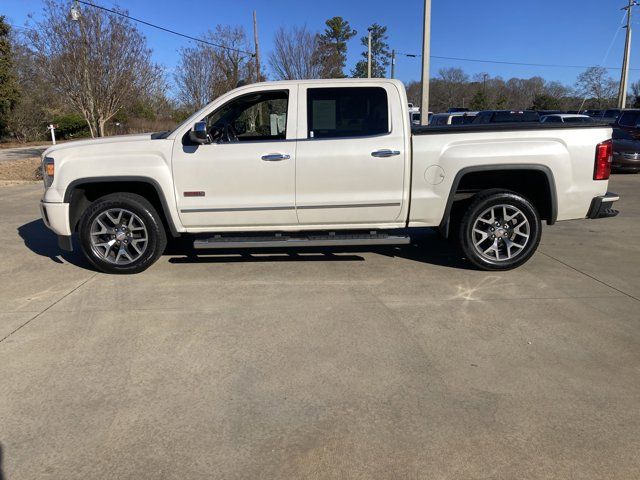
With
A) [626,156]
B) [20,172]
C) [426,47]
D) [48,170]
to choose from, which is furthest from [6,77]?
[626,156]

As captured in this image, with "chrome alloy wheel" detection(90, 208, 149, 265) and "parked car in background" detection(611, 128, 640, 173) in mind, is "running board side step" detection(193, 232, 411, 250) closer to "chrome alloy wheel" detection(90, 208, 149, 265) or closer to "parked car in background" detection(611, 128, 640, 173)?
"chrome alloy wheel" detection(90, 208, 149, 265)

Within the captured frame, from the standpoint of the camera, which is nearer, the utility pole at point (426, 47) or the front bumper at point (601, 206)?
the front bumper at point (601, 206)

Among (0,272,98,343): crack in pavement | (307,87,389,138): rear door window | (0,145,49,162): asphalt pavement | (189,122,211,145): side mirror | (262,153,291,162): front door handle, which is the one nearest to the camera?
(0,272,98,343): crack in pavement

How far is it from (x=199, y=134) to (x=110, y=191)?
1.42m

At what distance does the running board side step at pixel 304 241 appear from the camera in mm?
5359

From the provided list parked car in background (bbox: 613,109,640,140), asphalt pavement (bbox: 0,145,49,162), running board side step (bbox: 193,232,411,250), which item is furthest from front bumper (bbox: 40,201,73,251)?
parked car in background (bbox: 613,109,640,140)

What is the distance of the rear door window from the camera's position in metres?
5.31

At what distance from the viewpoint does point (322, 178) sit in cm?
524

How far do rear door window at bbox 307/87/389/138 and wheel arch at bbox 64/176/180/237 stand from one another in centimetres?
179

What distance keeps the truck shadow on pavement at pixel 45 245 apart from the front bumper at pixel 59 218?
1.80 feet

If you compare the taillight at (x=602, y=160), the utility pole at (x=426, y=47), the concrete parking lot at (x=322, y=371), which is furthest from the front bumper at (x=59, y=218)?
the utility pole at (x=426, y=47)

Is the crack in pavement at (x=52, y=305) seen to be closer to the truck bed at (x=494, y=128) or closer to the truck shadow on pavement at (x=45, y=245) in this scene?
the truck shadow on pavement at (x=45, y=245)

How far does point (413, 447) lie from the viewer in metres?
2.69

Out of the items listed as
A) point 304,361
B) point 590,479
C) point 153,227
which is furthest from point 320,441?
point 153,227
